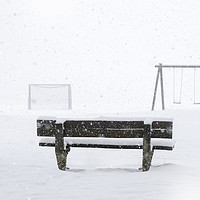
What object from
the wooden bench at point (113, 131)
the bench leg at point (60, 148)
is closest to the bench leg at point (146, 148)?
the wooden bench at point (113, 131)

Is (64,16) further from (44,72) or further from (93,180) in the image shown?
(93,180)

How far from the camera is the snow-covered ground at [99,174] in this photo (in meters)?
4.60

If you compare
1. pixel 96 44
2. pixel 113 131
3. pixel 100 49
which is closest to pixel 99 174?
pixel 113 131

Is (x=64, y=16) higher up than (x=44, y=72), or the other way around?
(x=64, y=16)

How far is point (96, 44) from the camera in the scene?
127 feet

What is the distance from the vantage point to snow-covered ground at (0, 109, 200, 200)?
181 inches

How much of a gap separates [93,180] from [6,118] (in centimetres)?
832

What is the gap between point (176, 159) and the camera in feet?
21.7

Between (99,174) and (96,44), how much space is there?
33.7 m

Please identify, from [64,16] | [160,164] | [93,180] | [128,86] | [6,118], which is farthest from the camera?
[64,16]

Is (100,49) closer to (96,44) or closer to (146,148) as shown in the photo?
(96,44)

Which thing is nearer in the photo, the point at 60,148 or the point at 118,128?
the point at 118,128

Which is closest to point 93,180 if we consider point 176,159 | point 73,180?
point 73,180

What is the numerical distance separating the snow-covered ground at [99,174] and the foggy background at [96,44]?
77.6 feet
